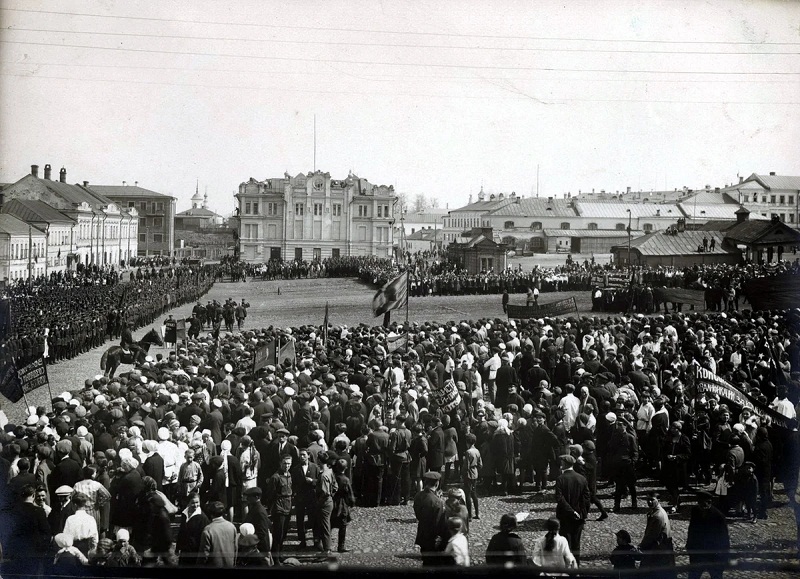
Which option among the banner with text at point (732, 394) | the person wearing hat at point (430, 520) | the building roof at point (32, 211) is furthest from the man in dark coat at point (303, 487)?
the building roof at point (32, 211)

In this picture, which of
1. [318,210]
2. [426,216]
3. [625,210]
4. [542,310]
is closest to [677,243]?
[542,310]

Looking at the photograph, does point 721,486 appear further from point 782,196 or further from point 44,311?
point 44,311

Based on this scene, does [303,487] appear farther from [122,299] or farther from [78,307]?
[122,299]

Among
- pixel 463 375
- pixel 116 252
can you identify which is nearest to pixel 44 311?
pixel 116 252

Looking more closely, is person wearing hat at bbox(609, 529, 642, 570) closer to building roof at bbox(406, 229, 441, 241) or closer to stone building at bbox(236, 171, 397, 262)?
stone building at bbox(236, 171, 397, 262)

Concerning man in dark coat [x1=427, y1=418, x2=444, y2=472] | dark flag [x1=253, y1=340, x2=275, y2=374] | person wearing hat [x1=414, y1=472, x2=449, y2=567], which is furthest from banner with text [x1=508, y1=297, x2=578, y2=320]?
person wearing hat [x1=414, y1=472, x2=449, y2=567]

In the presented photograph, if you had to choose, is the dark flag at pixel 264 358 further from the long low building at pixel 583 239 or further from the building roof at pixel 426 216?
the long low building at pixel 583 239
